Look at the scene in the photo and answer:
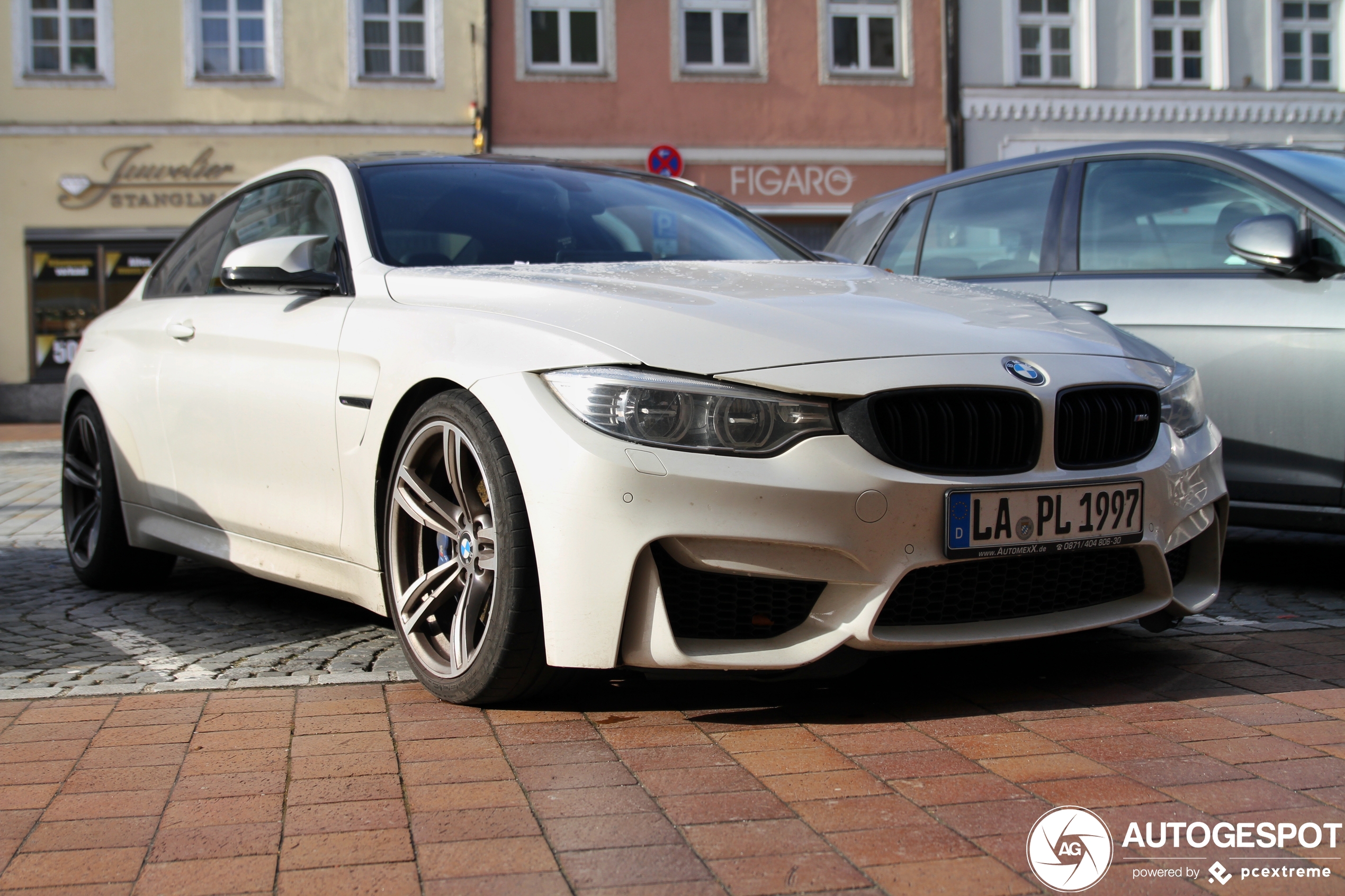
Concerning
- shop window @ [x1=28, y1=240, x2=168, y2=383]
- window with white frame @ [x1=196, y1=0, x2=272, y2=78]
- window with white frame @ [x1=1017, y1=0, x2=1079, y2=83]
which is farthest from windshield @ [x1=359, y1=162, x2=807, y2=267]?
window with white frame @ [x1=1017, y1=0, x2=1079, y2=83]

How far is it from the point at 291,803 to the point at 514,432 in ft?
2.91

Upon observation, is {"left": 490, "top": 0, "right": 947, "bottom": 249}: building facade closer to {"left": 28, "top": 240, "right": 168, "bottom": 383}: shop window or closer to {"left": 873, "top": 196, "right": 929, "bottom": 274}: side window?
{"left": 28, "top": 240, "right": 168, "bottom": 383}: shop window

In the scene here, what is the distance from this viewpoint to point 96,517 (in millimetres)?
5180

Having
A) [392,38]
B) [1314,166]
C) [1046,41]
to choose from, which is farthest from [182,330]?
[1046,41]

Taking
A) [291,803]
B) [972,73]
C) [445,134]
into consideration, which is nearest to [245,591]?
[291,803]

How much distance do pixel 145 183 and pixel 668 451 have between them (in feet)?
61.2

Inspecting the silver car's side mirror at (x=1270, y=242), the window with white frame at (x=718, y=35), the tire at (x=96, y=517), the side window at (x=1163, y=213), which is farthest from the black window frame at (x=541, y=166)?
the window with white frame at (x=718, y=35)

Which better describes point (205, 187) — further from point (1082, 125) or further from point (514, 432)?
point (514, 432)

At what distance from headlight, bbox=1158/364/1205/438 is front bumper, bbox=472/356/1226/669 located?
1.84ft

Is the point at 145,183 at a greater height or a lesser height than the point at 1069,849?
greater

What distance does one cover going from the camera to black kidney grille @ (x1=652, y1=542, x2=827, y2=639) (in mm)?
2889

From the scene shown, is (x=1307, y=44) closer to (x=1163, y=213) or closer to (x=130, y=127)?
(x=130, y=127)

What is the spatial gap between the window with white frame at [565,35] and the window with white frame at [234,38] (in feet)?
12.4

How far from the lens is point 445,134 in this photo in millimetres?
20016
